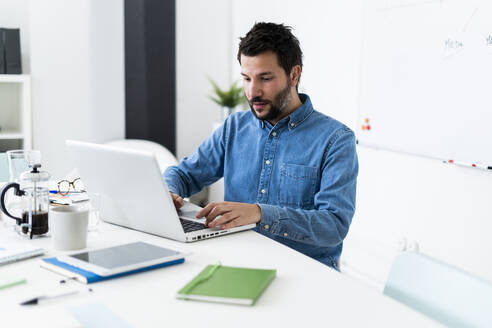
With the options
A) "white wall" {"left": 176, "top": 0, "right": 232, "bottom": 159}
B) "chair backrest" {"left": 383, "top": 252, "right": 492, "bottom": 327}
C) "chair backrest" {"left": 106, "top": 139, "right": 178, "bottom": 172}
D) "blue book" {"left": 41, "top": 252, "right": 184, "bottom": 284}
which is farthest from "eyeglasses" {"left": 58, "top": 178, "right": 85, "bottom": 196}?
"white wall" {"left": 176, "top": 0, "right": 232, "bottom": 159}

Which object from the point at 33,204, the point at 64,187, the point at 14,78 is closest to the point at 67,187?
the point at 64,187

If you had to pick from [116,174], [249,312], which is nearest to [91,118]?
[116,174]

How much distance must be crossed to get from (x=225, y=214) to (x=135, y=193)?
0.24 m

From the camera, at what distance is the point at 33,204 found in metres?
1.39

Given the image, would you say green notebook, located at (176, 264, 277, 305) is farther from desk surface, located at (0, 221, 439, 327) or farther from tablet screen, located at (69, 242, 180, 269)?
tablet screen, located at (69, 242, 180, 269)

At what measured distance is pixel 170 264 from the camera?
3.96ft

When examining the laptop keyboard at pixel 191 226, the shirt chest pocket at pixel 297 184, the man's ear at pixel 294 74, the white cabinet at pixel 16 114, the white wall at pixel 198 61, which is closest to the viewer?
the laptop keyboard at pixel 191 226

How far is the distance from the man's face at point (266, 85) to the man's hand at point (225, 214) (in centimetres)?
44

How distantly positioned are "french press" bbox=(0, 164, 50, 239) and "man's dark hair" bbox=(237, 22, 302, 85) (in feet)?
2.52

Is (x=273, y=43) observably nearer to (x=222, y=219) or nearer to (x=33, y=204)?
(x=222, y=219)

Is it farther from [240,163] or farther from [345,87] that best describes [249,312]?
[345,87]

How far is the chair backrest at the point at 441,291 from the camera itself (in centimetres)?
109

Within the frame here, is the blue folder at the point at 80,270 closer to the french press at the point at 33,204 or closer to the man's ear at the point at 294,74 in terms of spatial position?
the french press at the point at 33,204

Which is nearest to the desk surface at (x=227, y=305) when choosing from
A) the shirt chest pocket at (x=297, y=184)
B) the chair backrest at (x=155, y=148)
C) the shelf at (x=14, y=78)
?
the shirt chest pocket at (x=297, y=184)
